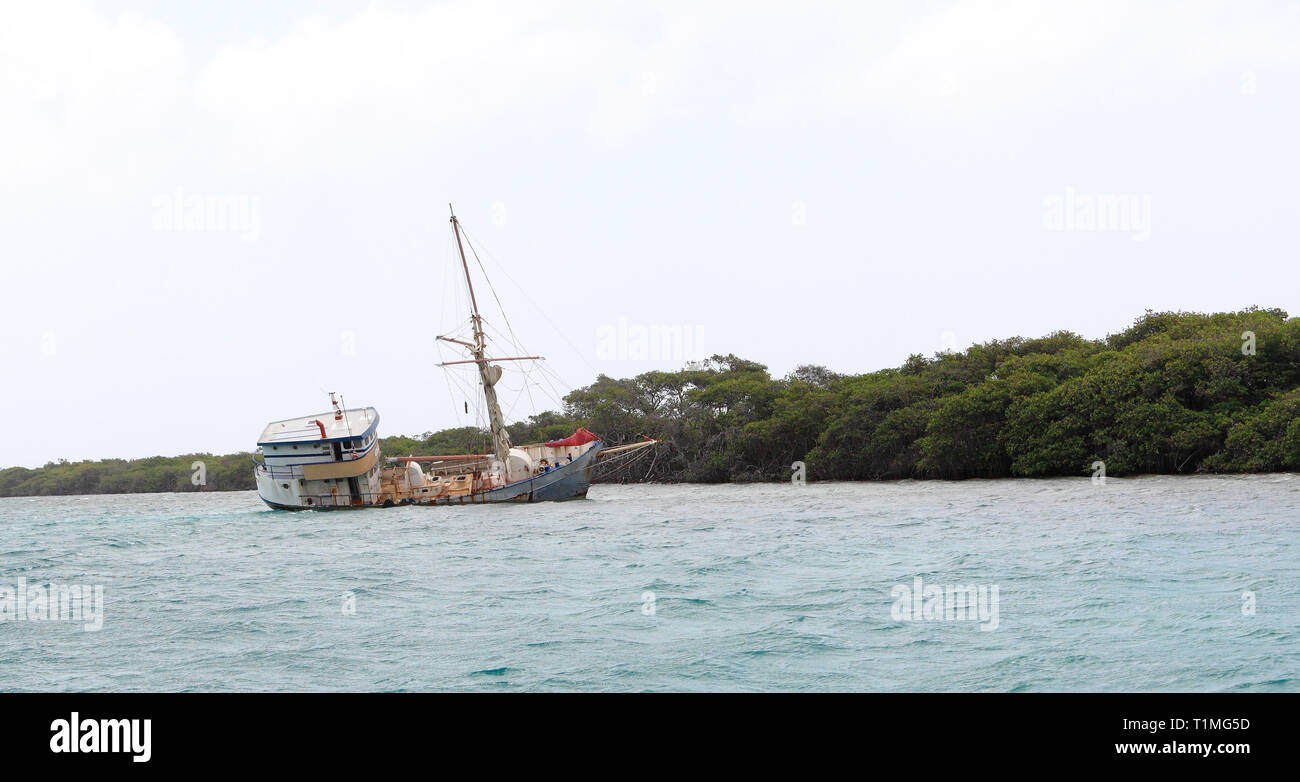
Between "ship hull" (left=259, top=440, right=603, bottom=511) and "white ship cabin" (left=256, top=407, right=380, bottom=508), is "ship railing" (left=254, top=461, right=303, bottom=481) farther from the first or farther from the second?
"ship hull" (left=259, top=440, right=603, bottom=511)

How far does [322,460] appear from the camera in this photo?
48.1 m

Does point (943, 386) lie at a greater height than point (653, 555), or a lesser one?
greater

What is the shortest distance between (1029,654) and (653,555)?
1282cm

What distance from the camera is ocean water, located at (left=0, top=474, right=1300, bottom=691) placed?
452 inches

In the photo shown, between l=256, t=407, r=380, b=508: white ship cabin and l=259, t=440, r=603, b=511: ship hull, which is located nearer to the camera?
l=256, t=407, r=380, b=508: white ship cabin

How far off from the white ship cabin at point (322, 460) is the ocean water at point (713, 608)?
1574 cm

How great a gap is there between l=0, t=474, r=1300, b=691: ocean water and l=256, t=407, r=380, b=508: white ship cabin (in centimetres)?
1574

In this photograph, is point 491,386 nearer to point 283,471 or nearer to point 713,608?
point 283,471

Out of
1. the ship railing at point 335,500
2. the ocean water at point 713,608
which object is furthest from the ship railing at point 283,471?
the ocean water at point 713,608

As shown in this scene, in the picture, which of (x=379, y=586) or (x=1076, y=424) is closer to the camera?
(x=379, y=586)

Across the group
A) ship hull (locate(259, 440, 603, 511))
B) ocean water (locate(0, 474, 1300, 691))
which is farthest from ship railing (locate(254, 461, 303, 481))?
ocean water (locate(0, 474, 1300, 691))
